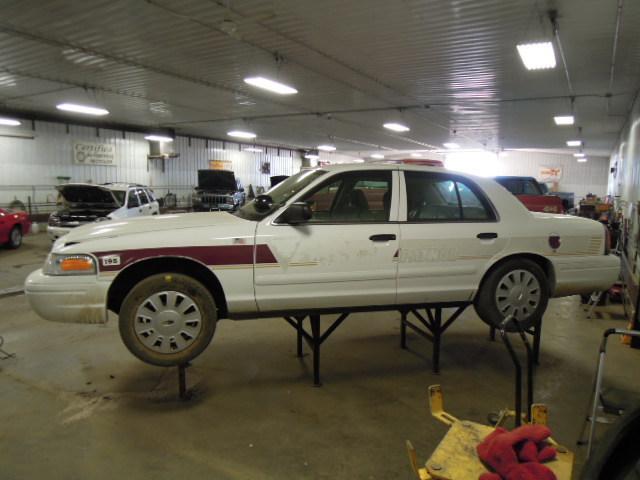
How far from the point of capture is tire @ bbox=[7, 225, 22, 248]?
10.5 metres

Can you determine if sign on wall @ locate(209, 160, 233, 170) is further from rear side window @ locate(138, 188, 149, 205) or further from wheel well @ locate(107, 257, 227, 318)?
wheel well @ locate(107, 257, 227, 318)

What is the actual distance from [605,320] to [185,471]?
552 cm

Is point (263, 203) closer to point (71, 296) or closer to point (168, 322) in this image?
point (168, 322)

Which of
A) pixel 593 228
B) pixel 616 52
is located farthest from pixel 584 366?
pixel 616 52

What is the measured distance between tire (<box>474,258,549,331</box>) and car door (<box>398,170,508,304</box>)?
0.15m

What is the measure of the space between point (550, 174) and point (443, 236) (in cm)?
3026

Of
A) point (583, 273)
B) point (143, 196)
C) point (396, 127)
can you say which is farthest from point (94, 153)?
point (583, 273)

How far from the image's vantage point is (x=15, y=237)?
10.7 m

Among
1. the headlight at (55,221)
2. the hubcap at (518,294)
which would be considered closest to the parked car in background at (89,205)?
the headlight at (55,221)

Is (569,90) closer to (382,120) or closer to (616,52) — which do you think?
(616,52)

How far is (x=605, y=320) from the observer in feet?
18.5

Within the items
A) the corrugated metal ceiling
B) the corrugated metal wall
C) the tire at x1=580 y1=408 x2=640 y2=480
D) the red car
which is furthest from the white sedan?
the corrugated metal wall

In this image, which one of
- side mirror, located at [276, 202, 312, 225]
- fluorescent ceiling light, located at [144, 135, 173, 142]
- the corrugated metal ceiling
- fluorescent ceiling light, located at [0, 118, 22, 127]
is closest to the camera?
side mirror, located at [276, 202, 312, 225]

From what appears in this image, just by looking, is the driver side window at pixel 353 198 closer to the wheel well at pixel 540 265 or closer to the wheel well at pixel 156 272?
the wheel well at pixel 156 272
